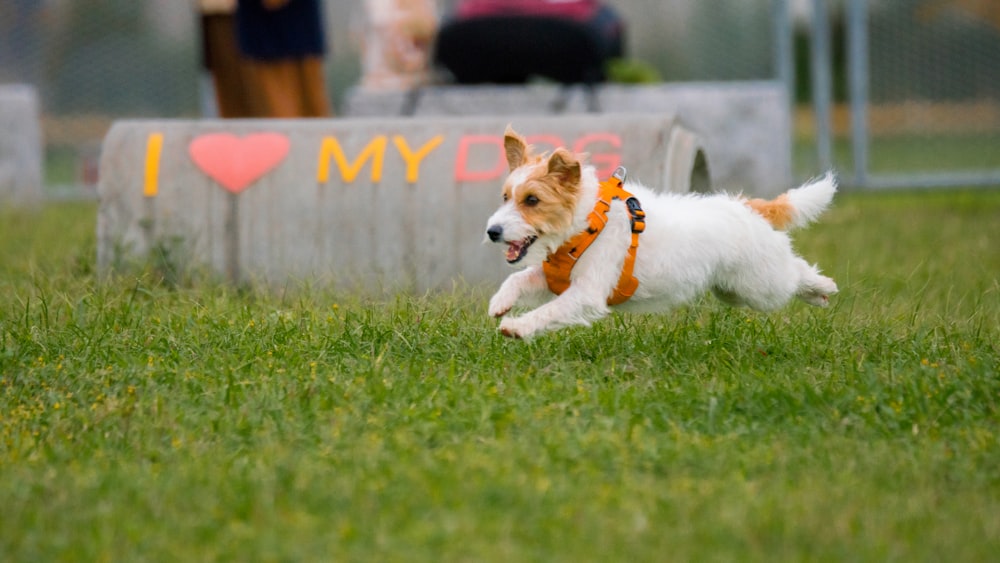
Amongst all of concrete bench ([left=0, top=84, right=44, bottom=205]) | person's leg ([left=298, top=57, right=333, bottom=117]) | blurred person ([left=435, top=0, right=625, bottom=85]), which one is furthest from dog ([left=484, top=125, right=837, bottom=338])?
concrete bench ([left=0, top=84, right=44, bottom=205])

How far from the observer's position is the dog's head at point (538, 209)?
191 inches

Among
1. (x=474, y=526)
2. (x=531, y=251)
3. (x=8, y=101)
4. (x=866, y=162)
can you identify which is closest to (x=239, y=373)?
(x=531, y=251)

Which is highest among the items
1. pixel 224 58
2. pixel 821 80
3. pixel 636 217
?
pixel 224 58

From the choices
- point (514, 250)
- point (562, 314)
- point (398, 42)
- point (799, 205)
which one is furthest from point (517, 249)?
point (398, 42)

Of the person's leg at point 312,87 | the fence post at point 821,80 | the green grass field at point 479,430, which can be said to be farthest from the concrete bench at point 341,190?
the fence post at point 821,80

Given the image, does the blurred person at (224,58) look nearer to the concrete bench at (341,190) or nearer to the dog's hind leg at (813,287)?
the concrete bench at (341,190)

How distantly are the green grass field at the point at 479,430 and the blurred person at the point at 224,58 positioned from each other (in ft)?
11.7

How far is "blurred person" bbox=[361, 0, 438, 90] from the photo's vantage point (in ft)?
42.3

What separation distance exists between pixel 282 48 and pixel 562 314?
5.18 m

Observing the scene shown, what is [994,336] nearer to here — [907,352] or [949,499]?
[907,352]

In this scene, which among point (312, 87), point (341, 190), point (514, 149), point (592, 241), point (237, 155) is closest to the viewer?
point (592, 241)

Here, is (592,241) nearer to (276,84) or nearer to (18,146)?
(276,84)

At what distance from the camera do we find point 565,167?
496cm

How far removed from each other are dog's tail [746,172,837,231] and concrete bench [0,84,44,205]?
31.3 ft
